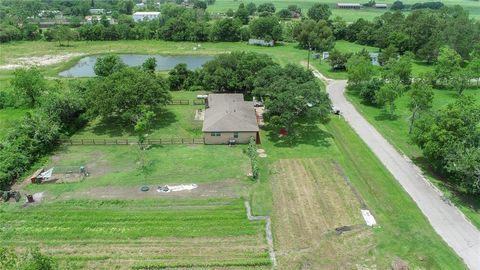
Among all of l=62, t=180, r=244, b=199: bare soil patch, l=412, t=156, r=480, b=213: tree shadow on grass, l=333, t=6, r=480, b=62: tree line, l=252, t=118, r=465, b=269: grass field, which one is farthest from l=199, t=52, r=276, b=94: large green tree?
l=333, t=6, r=480, b=62: tree line

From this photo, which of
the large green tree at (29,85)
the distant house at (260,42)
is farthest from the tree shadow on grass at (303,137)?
the distant house at (260,42)

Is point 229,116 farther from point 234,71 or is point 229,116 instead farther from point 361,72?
point 361,72

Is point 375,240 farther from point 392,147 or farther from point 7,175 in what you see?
point 7,175

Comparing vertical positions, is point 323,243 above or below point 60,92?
below

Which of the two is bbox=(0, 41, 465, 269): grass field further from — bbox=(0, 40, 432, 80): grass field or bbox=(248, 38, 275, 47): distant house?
bbox=(248, 38, 275, 47): distant house

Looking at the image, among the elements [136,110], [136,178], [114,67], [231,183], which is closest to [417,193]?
[231,183]

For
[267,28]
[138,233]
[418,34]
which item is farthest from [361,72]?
[267,28]
